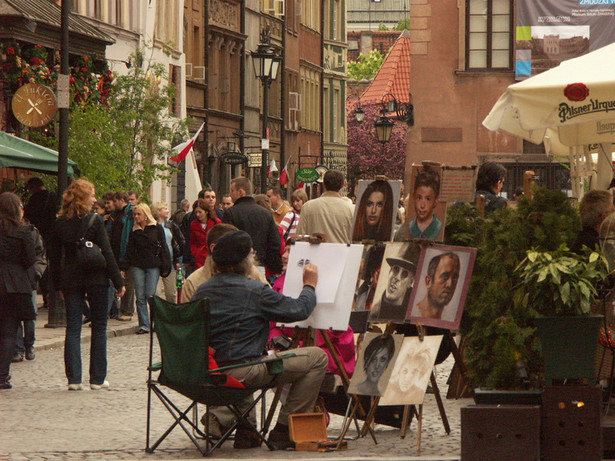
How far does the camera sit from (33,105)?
74.1 ft

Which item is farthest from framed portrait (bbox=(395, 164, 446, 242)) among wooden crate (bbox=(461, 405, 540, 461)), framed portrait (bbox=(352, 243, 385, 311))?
wooden crate (bbox=(461, 405, 540, 461))

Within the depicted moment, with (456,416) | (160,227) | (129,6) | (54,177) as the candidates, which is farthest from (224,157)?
(456,416)

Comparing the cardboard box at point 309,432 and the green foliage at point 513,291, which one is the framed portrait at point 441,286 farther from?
the cardboard box at point 309,432

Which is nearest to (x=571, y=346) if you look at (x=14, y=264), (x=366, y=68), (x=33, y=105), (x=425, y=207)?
(x=425, y=207)

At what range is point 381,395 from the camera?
10352 millimetres

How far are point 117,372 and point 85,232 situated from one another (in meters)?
2.05

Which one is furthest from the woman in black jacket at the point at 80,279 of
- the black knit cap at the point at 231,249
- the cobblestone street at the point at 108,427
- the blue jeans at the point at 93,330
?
the black knit cap at the point at 231,249

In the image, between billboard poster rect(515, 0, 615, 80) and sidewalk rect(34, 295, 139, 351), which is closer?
sidewalk rect(34, 295, 139, 351)

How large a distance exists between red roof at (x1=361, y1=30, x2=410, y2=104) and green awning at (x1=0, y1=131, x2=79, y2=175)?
57.9m

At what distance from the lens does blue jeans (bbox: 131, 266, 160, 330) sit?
20.2m

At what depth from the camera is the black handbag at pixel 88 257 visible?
45.2 feet

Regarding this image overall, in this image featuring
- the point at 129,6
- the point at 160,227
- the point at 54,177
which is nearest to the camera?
the point at 160,227

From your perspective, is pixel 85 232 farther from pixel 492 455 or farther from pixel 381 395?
pixel 492 455

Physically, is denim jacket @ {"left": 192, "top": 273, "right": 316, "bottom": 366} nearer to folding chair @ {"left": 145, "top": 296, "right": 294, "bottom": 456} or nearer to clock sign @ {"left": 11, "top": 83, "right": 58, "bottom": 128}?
folding chair @ {"left": 145, "top": 296, "right": 294, "bottom": 456}
